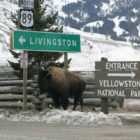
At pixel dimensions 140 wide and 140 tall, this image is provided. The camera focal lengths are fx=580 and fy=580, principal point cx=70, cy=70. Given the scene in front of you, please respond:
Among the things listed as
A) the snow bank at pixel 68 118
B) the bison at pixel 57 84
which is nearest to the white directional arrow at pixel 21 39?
the bison at pixel 57 84

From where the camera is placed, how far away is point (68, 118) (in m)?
18.5

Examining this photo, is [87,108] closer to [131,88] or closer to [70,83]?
[70,83]

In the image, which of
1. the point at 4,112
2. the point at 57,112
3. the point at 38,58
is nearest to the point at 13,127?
the point at 57,112

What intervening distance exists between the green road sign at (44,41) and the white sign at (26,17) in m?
0.33

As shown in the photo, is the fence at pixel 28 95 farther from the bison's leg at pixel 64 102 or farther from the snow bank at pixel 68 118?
the snow bank at pixel 68 118

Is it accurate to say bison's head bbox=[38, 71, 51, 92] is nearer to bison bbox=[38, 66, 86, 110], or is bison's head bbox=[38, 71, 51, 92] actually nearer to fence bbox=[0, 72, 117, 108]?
bison bbox=[38, 66, 86, 110]

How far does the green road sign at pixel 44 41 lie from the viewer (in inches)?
824

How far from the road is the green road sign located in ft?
13.4

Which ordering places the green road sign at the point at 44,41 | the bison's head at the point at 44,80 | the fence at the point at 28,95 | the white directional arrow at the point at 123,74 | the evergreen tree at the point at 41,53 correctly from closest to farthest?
the white directional arrow at the point at 123,74 < the bison's head at the point at 44,80 < the green road sign at the point at 44,41 < the fence at the point at 28,95 < the evergreen tree at the point at 41,53

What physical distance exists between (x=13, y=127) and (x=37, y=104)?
500cm

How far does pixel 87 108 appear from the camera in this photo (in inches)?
938

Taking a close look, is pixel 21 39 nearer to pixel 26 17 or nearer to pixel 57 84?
pixel 26 17

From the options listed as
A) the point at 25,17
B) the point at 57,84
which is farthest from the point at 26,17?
the point at 57,84

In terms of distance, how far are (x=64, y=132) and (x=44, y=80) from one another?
5.68 meters
